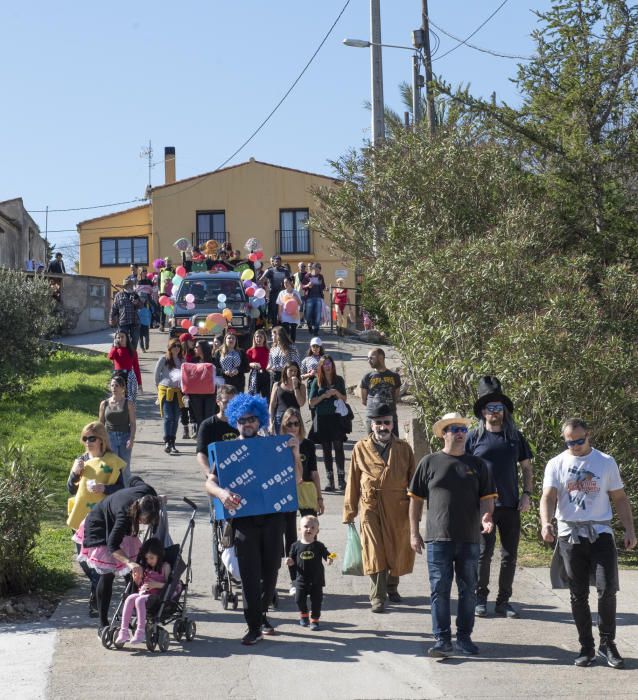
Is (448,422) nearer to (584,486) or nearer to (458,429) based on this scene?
(458,429)

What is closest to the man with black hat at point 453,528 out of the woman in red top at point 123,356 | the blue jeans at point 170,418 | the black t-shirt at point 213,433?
the black t-shirt at point 213,433

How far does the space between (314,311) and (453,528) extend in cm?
2122

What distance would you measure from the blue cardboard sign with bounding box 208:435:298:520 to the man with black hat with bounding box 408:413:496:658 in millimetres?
1021

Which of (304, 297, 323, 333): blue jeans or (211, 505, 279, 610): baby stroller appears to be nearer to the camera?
(211, 505, 279, 610): baby stroller

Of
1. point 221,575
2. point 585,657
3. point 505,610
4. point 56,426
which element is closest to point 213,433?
point 221,575

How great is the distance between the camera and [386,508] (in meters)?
9.10

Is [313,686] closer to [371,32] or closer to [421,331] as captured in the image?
[421,331]

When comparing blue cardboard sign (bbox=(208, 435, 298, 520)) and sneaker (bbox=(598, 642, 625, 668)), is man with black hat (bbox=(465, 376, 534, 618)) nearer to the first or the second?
sneaker (bbox=(598, 642, 625, 668))

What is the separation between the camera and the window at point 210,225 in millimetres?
46688

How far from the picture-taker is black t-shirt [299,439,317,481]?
9.82m

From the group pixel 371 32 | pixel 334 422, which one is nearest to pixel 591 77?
pixel 334 422

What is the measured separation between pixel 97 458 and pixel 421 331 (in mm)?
5409

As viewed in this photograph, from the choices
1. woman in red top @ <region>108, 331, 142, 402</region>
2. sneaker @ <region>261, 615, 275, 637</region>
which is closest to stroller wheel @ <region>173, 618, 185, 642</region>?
sneaker @ <region>261, 615, 275, 637</region>

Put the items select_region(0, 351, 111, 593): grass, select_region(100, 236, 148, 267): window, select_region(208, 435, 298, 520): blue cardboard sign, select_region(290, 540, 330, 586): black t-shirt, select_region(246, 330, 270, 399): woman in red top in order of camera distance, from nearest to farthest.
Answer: select_region(208, 435, 298, 520): blue cardboard sign < select_region(290, 540, 330, 586): black t-shirt < select_region(0, 351, 111, 593): grass < select_region(246, 330, 270, 399): woman in red top < select_region(100, 236, 148, 267): window
